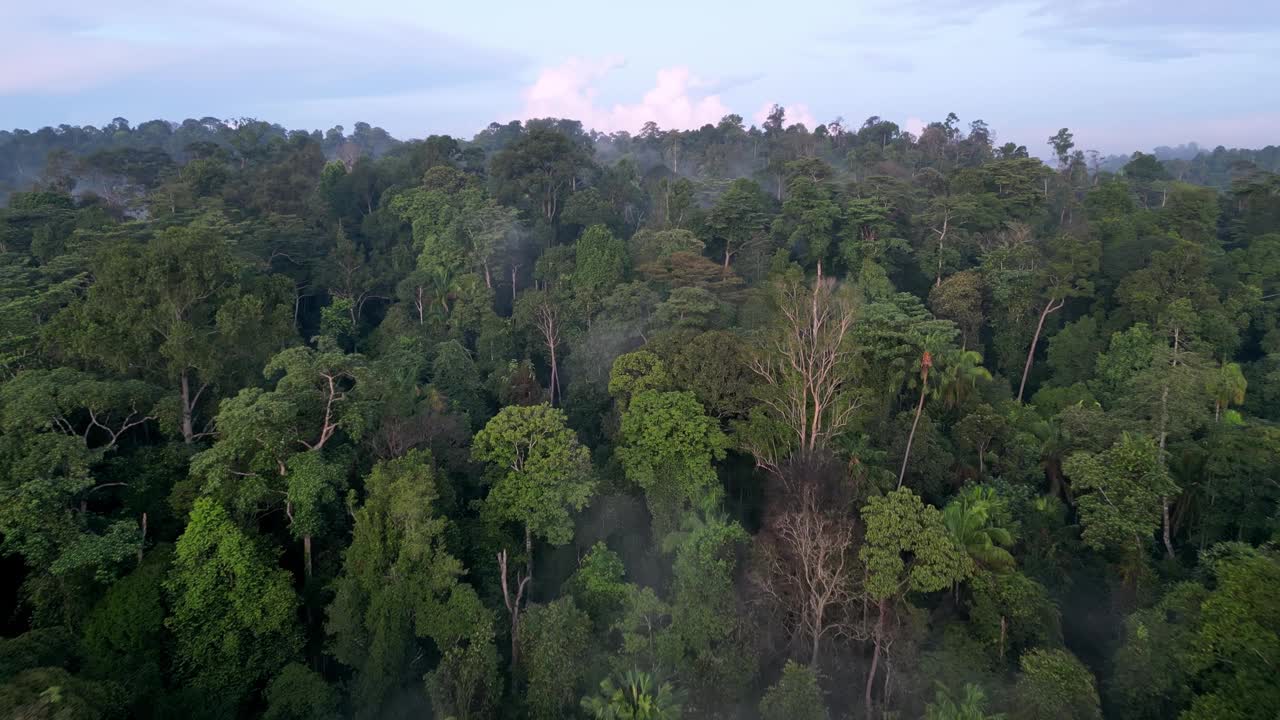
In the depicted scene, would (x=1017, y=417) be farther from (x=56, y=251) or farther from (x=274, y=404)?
(x=56, y=251)

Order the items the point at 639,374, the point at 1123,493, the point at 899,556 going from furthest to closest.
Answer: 1. the point at 639,374
2. the point at 1123,493
3. the point at 899,556

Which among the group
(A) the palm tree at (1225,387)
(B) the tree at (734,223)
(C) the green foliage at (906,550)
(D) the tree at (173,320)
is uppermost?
(B) the tree at (734,223)

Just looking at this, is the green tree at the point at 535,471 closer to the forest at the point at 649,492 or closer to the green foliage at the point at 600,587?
the forest at the point at 649,492

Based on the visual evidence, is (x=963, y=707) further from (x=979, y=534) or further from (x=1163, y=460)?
(x=1163, y=460)

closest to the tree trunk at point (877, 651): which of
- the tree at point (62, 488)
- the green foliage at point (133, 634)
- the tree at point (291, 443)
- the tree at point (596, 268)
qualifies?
the tree at point (291, 443)

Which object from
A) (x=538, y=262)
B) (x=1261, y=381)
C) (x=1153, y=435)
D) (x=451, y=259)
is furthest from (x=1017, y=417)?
(x=451, y=259)

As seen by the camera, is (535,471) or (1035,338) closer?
(535,471)

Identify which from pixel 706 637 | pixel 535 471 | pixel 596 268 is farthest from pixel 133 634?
pixel 596 268
